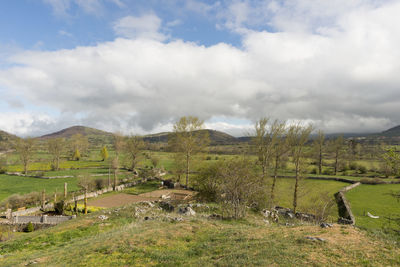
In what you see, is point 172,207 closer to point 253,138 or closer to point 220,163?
point 220,163

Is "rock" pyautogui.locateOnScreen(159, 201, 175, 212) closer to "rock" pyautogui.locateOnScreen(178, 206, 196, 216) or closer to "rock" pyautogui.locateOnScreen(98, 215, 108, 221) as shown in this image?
"rock" pyautogui.locateOnScreen(178, 206, 196, 216)

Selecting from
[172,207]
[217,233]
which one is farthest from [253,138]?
[217,233]

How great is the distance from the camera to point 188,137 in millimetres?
44219

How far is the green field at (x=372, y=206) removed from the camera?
85.4 feet

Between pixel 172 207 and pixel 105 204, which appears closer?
pixel 172 207

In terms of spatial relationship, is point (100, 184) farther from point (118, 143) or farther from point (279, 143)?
point (279, 143)

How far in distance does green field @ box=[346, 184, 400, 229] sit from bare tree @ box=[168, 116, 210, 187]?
92.5ft

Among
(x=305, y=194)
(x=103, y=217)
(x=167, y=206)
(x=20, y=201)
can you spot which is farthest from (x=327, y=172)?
(x=20, y=201)

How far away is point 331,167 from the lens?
7544cm

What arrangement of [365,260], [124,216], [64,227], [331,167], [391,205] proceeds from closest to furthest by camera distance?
[365,260] < [64,227] < [124,216] < [391,205] < [331,167]

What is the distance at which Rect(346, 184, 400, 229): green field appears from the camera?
85.4ft

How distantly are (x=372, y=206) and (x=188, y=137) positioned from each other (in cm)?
3362

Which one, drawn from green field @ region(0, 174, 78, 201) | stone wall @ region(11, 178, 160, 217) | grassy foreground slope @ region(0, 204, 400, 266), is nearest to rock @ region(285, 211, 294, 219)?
grassy foreground slope @ region(0, 204, 400, 266)

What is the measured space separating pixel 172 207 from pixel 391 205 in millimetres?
34575
